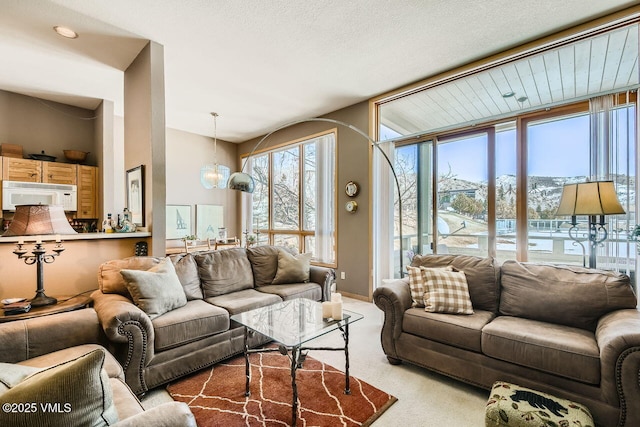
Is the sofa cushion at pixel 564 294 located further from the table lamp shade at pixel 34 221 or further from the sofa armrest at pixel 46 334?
the table lamp shade at pixel 34 221

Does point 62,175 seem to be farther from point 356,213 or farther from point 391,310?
point 391,310

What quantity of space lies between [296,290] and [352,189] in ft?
6.42

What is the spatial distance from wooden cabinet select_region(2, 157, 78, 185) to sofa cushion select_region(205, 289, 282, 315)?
3.54 metres

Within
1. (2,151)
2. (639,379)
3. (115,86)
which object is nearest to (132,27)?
(115,86)

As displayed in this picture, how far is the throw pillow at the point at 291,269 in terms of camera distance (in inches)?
138

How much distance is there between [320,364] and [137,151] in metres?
3.03

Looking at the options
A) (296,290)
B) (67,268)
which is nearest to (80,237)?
(67,268)

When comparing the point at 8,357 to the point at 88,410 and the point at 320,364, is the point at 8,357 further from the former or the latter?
the point at 320,364

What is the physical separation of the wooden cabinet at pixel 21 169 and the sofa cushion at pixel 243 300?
11.8 feet

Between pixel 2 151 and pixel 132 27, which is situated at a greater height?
pixel 132 27

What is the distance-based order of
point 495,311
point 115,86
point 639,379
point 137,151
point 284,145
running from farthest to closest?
point 284,145 < point 115,86 < point 137,151 < point 495,311 < point 639,379

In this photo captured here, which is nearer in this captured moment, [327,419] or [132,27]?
[327,419]

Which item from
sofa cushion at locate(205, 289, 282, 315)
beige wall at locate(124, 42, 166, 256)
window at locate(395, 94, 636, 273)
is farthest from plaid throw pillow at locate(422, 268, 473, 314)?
beige wall at locate(124, 42, 166, 256)

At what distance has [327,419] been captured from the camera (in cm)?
187
